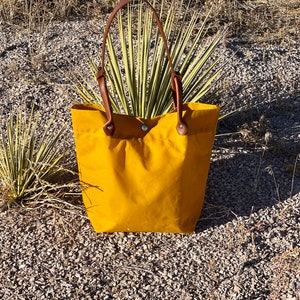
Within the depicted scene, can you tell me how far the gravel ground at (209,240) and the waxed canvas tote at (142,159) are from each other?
18cm

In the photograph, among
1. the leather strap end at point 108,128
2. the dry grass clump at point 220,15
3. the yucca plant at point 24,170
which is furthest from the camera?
the dry grass clump at point 220,15

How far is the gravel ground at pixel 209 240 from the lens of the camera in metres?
3.43

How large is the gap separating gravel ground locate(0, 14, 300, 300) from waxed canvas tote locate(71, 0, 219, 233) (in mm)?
182

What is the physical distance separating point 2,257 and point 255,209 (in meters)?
1.30

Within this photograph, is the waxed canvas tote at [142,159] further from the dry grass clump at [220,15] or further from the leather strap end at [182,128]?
the dry grass clump at [220,15]

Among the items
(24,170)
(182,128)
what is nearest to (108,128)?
(182,128)

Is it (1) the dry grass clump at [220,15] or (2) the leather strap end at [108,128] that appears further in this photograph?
(1) the dry grass clump at [220,15]

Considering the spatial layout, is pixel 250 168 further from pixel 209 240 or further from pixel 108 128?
pixel 108 128

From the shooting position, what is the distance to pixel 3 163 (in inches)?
155

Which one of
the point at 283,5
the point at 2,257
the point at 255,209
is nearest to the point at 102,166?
the point at 2,257

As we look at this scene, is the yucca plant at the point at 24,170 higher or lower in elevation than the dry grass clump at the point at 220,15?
lower

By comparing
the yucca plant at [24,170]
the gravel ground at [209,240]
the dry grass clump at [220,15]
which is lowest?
the gravel ground at [209,240]

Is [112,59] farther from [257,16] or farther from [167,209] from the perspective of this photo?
[257,16]

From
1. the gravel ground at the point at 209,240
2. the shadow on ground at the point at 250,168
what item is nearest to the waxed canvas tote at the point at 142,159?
the gravel ground at the point at 209,240
